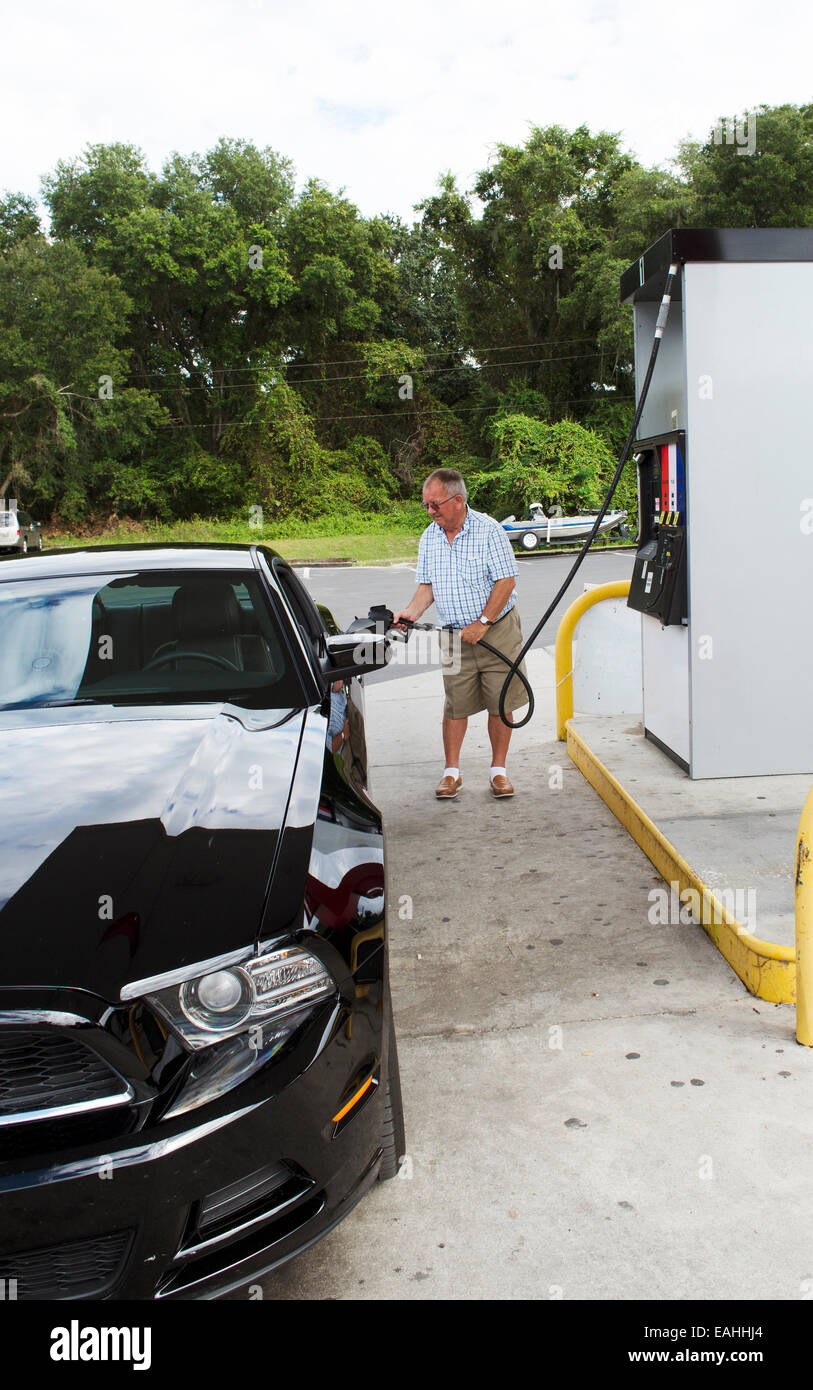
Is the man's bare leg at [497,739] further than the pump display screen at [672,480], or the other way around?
the man's bare leg at [497,739]

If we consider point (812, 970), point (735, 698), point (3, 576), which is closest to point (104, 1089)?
point (812, 970)

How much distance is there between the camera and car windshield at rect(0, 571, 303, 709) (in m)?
3.27

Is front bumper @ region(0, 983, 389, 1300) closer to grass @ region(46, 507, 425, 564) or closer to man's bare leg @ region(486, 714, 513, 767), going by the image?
man's bare leg @ region(486, 714, 513, 767)

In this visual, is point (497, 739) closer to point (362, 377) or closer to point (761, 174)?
point (761, 174)

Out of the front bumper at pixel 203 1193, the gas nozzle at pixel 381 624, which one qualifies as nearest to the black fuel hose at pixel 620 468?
the gas nozzle at pixel 381 624

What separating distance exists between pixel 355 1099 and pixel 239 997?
0.35m

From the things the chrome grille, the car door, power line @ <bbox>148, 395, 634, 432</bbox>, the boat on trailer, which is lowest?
the boat on trailer

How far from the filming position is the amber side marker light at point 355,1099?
199 centimetres

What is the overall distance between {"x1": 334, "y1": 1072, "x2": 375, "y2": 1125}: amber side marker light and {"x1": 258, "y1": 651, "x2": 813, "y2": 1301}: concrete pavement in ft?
1.50

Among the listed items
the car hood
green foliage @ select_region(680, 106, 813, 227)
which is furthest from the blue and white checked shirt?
green foliage @ select_region(680, 106, 813, 227)

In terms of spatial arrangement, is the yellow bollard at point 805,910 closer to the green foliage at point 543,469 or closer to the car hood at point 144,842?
the car hood at point 144,842

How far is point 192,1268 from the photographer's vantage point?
1.81 metres

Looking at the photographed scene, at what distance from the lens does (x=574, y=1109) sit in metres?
2.77

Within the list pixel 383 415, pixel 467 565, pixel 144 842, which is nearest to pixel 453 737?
pixel 467 565
